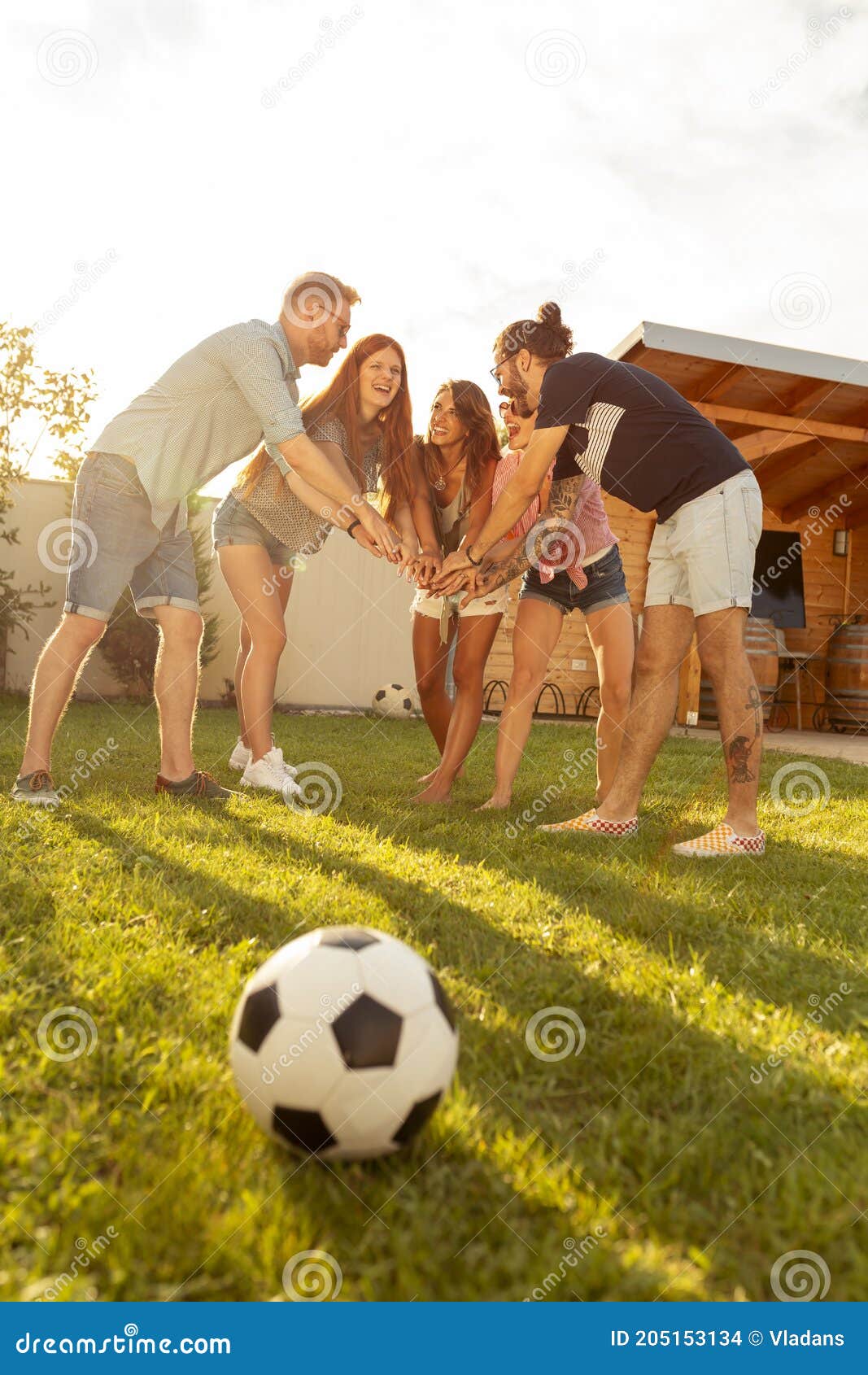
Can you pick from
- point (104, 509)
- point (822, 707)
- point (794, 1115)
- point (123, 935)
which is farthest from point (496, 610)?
point (822, 707)

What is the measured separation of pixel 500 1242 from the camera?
1200 mm

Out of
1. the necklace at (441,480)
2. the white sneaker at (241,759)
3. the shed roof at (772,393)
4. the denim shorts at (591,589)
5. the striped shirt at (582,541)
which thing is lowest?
the white sneaker at (241,759)

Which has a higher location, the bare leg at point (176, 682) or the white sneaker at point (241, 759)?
the bare leg at point (176, 682)

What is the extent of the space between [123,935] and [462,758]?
8.36 feet

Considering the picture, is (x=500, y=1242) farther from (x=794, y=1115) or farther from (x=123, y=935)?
(x=123, y=935)

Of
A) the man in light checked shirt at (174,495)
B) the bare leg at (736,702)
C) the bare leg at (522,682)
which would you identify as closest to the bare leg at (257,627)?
the man in light checked shirt at (174,495)

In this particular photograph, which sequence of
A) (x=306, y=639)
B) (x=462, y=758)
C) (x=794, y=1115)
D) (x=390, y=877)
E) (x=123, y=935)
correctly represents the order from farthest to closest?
(x=306, y=639), (x=462, y=758), (x=390, y=877), (x=123, y=935), (x=794, y=1115)

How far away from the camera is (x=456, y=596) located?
4.70 m

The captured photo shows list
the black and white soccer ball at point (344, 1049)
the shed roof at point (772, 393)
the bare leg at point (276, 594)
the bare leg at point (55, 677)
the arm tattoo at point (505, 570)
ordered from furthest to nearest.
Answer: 1. the shed roof at point (772, 393)
2. the bare leg at point (276, 594)
3. the arm tattoo at point (505, 570)
4. the bare leg at point (55, 677)
5. the black and white soccer ball at point (344, 1049)

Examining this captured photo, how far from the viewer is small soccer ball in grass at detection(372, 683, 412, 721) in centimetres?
1102

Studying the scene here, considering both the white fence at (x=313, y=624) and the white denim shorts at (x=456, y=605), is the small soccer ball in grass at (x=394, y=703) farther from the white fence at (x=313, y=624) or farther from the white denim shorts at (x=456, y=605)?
the white denim shorts at (x=456, y=605)

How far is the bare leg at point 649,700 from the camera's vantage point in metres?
3.79

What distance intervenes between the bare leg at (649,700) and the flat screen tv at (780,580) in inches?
333

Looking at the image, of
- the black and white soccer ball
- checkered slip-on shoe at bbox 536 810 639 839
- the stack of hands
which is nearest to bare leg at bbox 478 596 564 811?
the stack of hands
